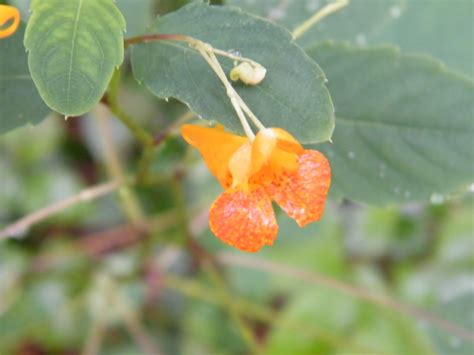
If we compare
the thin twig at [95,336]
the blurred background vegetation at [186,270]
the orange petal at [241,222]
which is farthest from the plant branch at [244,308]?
the orange petal at [241,222]

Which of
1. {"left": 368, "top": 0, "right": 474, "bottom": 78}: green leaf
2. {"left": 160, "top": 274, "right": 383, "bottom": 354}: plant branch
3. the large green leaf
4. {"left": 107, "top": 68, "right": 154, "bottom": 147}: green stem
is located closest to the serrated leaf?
the large green leaf

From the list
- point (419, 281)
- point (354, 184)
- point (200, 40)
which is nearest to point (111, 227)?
point (419, 281)

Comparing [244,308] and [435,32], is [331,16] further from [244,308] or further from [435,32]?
[244,308]

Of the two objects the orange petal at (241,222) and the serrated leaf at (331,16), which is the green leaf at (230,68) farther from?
the serrated leaf at (331,16)

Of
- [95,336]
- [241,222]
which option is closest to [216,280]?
[95,336]

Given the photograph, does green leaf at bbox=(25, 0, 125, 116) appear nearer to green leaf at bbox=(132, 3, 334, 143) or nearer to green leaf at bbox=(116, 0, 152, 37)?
green leaf at bbox=(132, 3, 334, 143)
